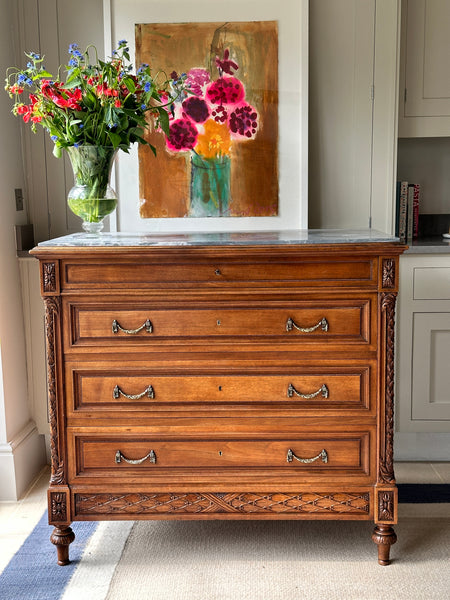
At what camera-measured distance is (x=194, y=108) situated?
9.61ft

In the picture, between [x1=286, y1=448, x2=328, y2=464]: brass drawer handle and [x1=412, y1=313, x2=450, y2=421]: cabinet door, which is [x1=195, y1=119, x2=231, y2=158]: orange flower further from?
[x1=286, y1=448, x2=328, y2=464]: brass drawer handle

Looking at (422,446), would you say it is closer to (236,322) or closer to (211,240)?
(236,322)

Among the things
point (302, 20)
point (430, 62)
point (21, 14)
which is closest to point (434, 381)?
point (430, 62)

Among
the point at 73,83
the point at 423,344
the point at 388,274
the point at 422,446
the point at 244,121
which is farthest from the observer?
the point at 422,446

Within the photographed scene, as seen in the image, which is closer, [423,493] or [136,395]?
[136,395]

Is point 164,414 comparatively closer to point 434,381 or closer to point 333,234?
point 333,234

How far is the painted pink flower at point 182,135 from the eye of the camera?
294cm

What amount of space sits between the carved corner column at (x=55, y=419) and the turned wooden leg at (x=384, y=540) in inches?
39.3

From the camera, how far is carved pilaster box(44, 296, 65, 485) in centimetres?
221

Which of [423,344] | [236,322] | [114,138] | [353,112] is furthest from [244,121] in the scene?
[423,344]

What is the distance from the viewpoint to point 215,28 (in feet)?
9.45

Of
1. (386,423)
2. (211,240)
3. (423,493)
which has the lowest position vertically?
(423,493)

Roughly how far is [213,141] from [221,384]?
119 centimetres

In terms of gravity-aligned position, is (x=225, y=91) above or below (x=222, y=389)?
above
